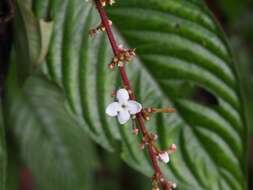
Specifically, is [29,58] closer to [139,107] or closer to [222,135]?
[139,107]

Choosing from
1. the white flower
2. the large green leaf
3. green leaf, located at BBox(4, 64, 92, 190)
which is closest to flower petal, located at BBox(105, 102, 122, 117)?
the white flower

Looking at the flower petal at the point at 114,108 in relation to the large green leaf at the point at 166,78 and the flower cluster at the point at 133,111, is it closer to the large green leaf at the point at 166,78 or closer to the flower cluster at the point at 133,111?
the flower cluster at the point at 133,111

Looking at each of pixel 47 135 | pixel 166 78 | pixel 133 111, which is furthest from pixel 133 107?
pixel 47 135

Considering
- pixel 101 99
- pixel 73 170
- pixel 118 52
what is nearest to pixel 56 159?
pixel 73 170

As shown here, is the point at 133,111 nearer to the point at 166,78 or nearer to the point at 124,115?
the point at 124,115

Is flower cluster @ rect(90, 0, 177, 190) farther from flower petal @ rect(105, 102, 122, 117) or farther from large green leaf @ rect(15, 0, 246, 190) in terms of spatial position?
large green leaf @ rect(15, 0, 246, 190)

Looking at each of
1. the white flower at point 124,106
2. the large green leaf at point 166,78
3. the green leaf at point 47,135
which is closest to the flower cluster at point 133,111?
the white flower at point 124,106
